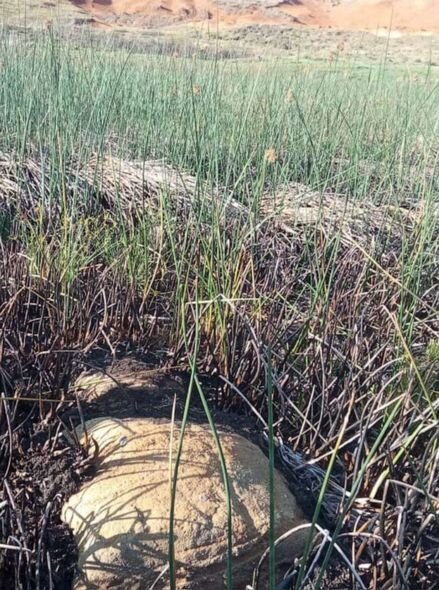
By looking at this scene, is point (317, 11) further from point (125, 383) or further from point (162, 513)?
point (162, 513)

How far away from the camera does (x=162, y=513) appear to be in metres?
1.12

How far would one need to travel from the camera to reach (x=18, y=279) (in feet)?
5.57

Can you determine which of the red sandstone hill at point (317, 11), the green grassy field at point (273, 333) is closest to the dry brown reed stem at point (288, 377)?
the green grassy field at point (273, 333)

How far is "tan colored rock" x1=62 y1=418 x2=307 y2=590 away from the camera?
107 centimetres

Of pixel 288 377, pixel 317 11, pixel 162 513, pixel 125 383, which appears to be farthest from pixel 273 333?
pixel 317 11

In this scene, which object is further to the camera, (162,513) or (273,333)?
(273,333)

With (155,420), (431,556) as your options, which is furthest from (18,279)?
(431,556)

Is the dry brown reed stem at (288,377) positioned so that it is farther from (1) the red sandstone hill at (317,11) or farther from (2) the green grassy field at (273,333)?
(1) the red sandstone hill at (317,11)

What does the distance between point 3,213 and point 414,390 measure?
1606mm

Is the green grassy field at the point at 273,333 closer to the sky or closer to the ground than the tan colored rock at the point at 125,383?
closer to the sky

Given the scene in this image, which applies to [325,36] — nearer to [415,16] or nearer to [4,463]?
[415,16]

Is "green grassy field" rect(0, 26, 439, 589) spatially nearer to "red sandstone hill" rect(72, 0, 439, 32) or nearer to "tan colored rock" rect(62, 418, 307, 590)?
"tan colored rock" rect(62, 418, 307, 590)

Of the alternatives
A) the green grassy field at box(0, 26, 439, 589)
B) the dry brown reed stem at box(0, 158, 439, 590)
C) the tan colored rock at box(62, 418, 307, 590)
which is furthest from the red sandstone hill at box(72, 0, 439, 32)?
the tan colored rock at box(62, 418, 307, 590)

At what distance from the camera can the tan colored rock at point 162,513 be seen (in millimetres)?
1072
